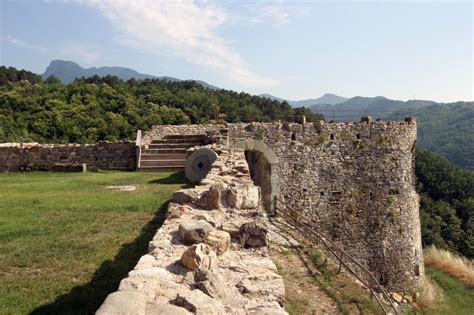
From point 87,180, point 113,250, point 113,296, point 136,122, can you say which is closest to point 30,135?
point 136,122

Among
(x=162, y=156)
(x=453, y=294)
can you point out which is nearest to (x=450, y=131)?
(x=453, y=294)

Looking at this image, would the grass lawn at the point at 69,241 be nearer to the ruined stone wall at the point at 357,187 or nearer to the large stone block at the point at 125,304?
the large stone block at the point at 125,304

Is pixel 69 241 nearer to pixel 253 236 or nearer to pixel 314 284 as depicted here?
pixel 253 236

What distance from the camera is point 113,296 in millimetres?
2396

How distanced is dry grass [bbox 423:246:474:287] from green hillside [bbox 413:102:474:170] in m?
71.6

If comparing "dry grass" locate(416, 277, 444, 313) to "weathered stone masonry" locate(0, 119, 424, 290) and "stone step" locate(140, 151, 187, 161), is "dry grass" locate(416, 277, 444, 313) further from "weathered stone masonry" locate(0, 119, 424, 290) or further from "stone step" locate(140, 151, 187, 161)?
"stone step" locate(140, 151, 187, 161)

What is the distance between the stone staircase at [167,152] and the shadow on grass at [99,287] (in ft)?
26.4

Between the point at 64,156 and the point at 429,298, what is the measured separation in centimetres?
1350

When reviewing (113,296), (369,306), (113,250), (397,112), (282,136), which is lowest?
(369,306)

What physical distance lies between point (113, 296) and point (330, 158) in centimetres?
1256

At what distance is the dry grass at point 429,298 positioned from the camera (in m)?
13.5

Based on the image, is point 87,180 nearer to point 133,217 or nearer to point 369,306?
point 133,217

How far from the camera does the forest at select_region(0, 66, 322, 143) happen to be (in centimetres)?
2292

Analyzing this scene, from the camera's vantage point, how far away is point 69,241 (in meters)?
5.86
